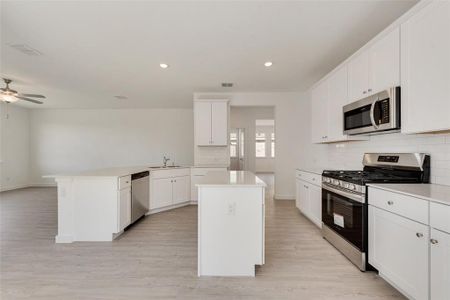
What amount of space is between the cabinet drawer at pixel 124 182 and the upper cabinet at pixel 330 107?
3.16 meters

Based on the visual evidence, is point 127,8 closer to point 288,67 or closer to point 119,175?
point 119,175

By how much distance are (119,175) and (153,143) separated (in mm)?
4407

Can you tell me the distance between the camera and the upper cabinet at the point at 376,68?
212cm

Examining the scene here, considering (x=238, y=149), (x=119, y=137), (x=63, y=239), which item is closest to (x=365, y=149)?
(x=63, y=239)

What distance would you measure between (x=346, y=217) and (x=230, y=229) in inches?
51.2

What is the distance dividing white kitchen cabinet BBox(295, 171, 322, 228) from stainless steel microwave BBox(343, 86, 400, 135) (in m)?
0.93

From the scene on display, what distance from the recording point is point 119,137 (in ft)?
24.2

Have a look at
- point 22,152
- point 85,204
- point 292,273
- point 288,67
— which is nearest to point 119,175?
point 85,204

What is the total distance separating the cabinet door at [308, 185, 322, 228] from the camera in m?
3.24

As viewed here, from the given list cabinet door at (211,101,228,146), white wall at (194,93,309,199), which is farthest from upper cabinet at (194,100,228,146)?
white wall at (194,93,309,199)

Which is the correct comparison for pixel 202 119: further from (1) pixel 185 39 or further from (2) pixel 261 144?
(2) pixel 261 144

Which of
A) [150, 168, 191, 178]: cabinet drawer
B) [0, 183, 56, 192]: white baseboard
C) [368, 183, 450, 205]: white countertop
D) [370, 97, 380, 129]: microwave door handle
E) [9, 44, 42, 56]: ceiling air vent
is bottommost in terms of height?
[0, 183, 56, 192]: white baseboard

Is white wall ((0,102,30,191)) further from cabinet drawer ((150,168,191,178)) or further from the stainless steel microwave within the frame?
the stainless steel microwave

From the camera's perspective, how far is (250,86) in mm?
4812
